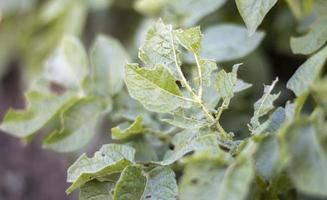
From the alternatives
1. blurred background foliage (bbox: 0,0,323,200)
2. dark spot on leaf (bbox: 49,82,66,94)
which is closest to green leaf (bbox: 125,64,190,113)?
blurred background foliage (bbox: 0,0,323,200)

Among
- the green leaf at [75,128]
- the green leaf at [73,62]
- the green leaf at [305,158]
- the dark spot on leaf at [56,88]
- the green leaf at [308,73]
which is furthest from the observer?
the dark spot on leaf at [56,88]

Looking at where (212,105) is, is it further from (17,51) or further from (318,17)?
(17,51)

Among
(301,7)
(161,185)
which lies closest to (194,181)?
(161,185)

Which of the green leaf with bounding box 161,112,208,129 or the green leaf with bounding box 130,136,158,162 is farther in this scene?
the green leaf with bounding box 130,136,158,162

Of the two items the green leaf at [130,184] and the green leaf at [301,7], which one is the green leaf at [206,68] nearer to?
the green leaf at [130,184]

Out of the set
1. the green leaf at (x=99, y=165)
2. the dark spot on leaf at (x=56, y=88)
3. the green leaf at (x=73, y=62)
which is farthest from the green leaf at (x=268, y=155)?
the dark spot on leaf at (x=56, y=88)

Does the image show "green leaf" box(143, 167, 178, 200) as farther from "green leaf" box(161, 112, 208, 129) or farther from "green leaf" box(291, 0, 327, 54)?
"green leaf" box(291, 0, 327, 54)
